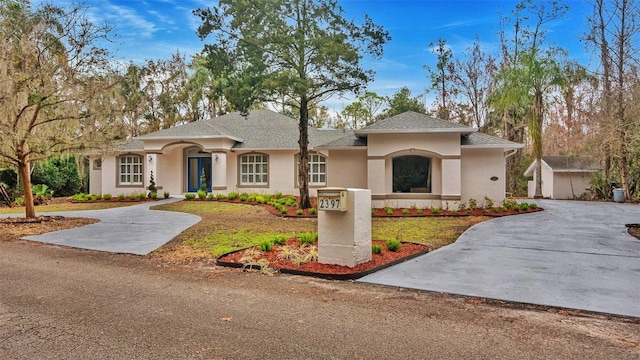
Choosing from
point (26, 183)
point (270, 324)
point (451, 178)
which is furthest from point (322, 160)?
point (270, 324)

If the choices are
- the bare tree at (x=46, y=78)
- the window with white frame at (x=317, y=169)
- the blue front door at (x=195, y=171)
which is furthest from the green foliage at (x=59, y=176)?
the window with white frame at (x=317, y=169)

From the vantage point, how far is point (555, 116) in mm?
30125

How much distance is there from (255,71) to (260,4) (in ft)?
7.13

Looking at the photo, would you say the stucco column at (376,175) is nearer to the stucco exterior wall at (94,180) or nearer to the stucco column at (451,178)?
the stucco column at (451,178)

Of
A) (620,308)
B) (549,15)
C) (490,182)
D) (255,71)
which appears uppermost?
(549,15)

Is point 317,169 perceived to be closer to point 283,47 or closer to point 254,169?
point 254,169

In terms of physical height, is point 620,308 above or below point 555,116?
below

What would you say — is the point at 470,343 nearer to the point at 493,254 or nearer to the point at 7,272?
the point at 493,254

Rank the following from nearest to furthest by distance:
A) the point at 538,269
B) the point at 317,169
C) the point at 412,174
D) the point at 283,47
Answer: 1. the point at 538,269
2. the point at 283,47
3. the point at 412,174
4. the point at 317,169

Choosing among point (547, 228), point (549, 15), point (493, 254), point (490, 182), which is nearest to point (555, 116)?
point (549, 15)

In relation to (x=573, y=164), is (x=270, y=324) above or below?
below

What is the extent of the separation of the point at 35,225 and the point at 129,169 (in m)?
11.0

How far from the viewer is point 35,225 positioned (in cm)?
1127

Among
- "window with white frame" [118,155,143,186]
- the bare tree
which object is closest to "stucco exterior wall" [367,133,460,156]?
the bare tree
